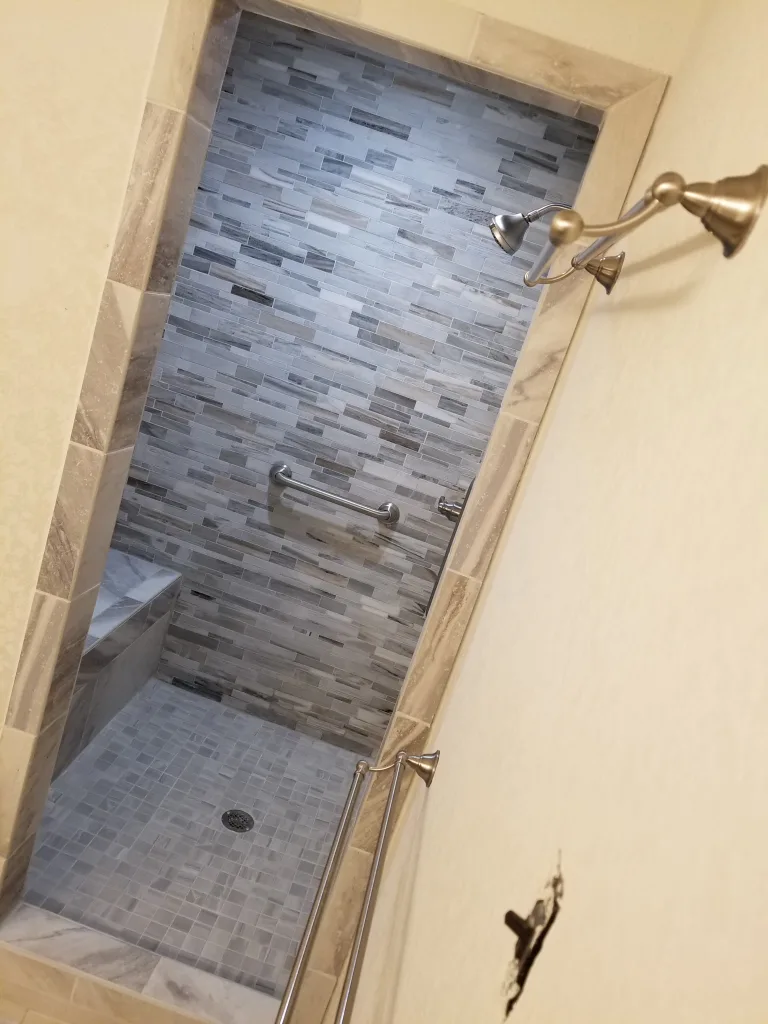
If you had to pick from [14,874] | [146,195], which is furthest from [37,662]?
[146,195]

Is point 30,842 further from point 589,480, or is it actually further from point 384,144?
point 384,144

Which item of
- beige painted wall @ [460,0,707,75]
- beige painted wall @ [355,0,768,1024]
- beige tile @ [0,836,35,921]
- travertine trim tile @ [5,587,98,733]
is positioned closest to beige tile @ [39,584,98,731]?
travertine trim tile @ [5,587,98,733]

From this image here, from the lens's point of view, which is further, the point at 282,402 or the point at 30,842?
the point at 282,402

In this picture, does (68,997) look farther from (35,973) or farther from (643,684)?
(643,684)

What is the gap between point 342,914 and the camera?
183 centimetres

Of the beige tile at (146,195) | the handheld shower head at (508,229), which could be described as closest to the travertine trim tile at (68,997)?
the beige tile at (146,195)

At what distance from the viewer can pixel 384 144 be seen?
262 centimetres

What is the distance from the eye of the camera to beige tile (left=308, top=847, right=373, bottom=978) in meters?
1.80

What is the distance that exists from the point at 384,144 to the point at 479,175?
0.31 m

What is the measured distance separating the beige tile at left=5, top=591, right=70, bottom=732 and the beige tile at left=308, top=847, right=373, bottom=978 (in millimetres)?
A: 715

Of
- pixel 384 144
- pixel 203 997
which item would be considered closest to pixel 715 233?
pixel 203 997

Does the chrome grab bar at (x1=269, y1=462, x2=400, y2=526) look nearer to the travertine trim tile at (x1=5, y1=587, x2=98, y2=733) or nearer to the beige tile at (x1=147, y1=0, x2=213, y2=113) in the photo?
the travertine trim tile at (x1=5, y1=587, x2=98, y2=733)

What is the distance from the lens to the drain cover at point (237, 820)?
8.46 feet

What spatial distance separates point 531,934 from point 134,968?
156 cm
